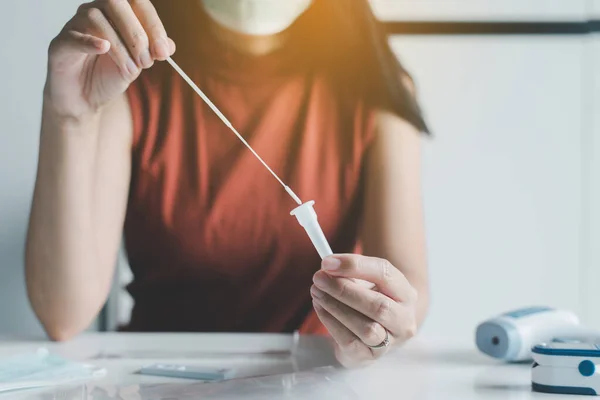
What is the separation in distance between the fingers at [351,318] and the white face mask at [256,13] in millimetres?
404

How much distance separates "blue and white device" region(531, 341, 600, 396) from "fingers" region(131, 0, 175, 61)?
399 millimetres

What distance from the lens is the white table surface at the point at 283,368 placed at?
0.48m

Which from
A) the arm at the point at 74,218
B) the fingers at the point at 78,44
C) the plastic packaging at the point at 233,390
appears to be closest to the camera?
the plastic packaging at the point at 233,390

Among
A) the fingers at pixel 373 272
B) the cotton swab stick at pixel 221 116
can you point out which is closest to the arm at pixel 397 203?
the cotton swab stick at pixel 221 116

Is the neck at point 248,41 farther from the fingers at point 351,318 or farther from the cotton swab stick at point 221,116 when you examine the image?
the fingers at point 351,318

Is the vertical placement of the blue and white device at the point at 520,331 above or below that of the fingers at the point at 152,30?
below

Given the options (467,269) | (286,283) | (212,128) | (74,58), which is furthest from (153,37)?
(467,269)

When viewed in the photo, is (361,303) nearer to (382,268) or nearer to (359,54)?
(382,268)

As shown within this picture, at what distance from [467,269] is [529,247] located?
9cm

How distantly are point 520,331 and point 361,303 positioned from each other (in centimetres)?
18

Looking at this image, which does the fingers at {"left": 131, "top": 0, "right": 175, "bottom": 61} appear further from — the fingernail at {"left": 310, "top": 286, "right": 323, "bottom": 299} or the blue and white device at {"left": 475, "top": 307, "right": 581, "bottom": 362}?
the blue and white device at {"left": 475, "top": 307, "right": 581, "bottom": 362}

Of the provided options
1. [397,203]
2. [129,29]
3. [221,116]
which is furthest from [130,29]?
[397,203]

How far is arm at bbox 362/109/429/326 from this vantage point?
80 centimetres

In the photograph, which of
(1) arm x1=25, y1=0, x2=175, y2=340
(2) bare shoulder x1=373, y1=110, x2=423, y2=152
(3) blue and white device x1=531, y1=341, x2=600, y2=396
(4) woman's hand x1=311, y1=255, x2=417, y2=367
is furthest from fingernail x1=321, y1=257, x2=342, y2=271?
(2) bare shoulder x1=373, y1=110, x2=423, y2=152
